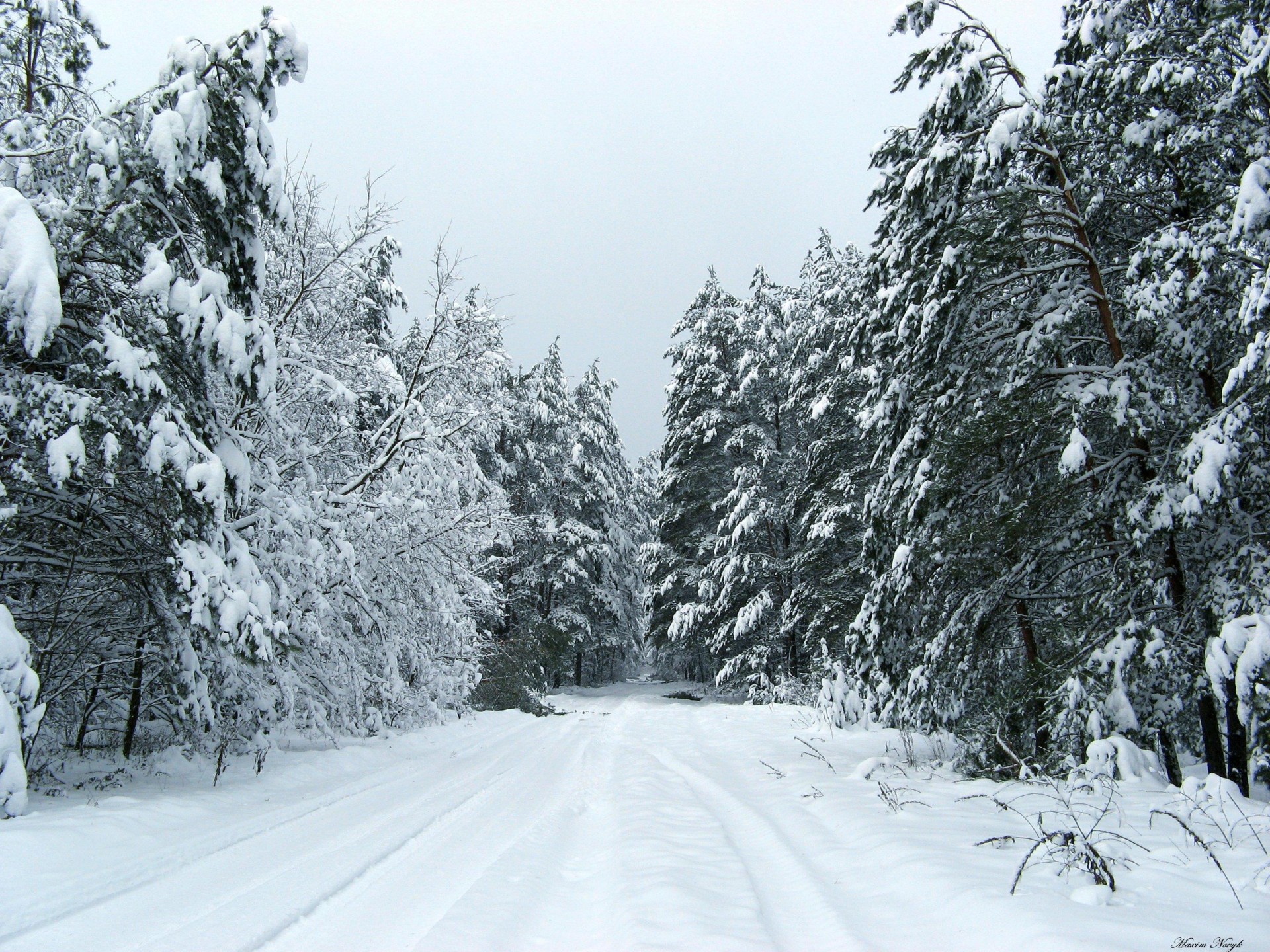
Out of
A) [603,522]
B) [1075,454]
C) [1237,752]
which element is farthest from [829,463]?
[603,522]

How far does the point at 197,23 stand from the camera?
248 inches

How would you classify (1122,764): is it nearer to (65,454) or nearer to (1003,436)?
(1003,436)

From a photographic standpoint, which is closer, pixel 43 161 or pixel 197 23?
pixel 43 161

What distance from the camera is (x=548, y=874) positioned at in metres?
3.80

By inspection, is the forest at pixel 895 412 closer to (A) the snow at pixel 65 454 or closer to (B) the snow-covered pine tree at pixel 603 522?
(A) the snow at pixel 65 454

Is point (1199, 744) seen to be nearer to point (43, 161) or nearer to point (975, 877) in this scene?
point (975, 877)

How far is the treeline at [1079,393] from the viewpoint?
194 inches

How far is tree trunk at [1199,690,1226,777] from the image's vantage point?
210 inches

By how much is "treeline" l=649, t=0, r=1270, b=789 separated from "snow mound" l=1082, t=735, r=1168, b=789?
321 millimetres

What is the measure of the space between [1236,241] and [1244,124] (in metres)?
1.40

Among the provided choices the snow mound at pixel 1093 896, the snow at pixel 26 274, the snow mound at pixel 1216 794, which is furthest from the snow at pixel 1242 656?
the snow at pixel 26 274

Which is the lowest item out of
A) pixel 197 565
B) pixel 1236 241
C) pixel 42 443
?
pixel 197 565

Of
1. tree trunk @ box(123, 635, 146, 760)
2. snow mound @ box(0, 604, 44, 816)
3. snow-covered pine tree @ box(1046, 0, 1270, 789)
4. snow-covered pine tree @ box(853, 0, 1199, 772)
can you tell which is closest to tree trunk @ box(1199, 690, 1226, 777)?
snow-covered pine tree @ box(1046, 0, 1270, 789)

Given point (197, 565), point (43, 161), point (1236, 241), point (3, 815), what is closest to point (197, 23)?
point (43, 161)
